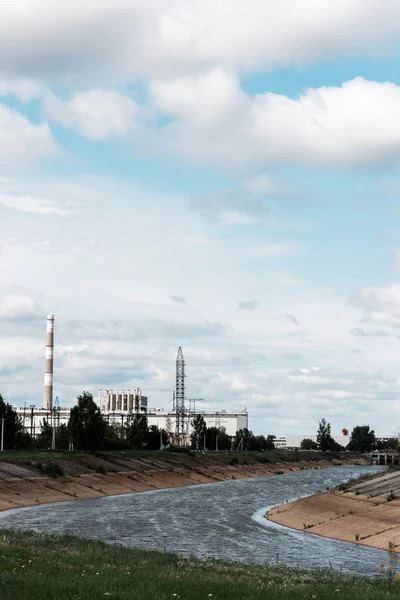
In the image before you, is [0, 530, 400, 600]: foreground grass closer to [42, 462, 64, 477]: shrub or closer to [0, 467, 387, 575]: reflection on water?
[0, 467, 387, 575]: reflection on water

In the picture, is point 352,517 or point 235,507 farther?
point 235,507

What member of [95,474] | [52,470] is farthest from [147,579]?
[95,474]

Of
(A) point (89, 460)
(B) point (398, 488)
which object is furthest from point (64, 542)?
(A) point (89, 460)

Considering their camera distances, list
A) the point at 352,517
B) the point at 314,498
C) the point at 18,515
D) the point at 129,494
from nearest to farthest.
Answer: the point at 352,517, the point at 18,515, the point at 314,498, the point at 129,494

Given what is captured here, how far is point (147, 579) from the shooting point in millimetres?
26859

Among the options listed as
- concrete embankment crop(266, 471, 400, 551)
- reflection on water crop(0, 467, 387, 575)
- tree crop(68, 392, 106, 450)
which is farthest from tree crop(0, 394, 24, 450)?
concrete embankment crop(266, 471, 400, 551)

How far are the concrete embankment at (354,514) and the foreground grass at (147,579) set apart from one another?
65.4 feet

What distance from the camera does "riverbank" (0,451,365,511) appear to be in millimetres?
88125

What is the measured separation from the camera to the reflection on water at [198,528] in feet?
153

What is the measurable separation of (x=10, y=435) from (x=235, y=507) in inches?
3128

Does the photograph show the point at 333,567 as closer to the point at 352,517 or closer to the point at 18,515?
the point at 352,517

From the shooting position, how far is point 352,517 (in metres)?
63.6

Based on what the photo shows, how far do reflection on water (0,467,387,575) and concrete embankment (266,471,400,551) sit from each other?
5.59ft

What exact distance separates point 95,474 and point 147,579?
86.6 metres
